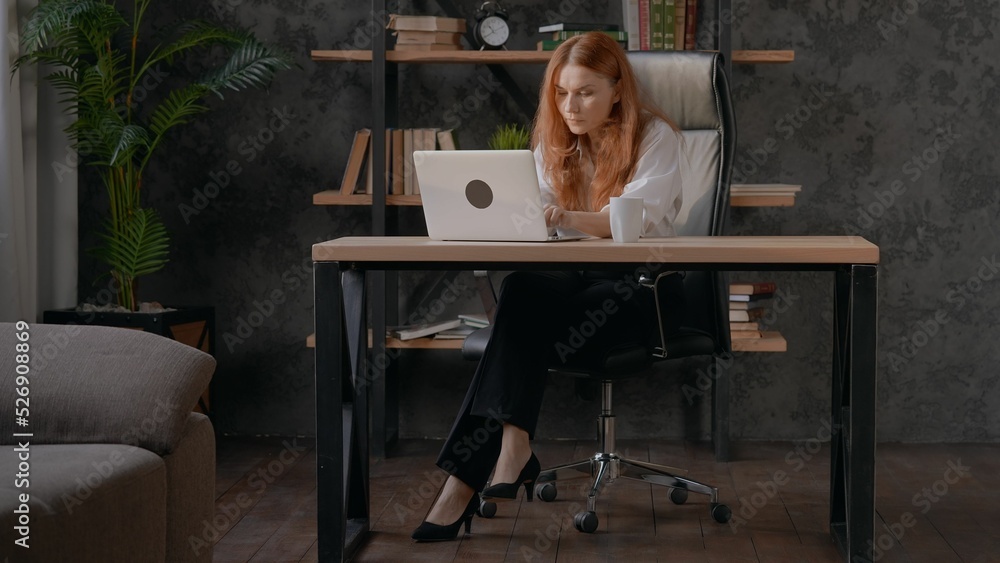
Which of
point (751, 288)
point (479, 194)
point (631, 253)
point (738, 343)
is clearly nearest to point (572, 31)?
point (751, 288)

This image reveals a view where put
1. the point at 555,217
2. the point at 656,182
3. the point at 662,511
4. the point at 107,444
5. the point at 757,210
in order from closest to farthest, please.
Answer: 1. the point at 107,444
2. the point at 555,217
3. the point at 656,182
4. the point at 662,511
5. the point at 757,210

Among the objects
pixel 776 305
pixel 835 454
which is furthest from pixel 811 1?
pixel 835 454

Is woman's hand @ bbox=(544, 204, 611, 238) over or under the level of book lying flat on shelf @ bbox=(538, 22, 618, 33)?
under

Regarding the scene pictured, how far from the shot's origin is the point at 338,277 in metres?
2.06

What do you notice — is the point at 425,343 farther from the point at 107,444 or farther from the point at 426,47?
the point at 107,444

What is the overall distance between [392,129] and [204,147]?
2.28 feet

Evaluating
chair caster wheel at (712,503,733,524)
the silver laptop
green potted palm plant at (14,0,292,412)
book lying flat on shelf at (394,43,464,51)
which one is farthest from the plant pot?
chair caster wheel at (712,503,733,524)

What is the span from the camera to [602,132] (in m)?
2.56

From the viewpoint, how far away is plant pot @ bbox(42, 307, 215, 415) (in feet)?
9.95

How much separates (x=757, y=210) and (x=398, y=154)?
1.13 m

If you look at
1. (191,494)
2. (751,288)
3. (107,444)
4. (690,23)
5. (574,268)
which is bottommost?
(191,494)

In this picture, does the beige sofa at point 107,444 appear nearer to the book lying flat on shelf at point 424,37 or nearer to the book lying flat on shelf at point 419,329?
the book lying flat on shelf at point 419,329

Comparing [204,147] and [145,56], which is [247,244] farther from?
[145,56]

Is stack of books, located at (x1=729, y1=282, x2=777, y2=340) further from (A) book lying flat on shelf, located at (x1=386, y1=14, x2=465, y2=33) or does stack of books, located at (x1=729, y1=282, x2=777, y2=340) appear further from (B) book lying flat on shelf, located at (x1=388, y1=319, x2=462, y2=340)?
(A) book lying flat on shelf, located at (x1=386, y1=14, x2=465, y2=33)
